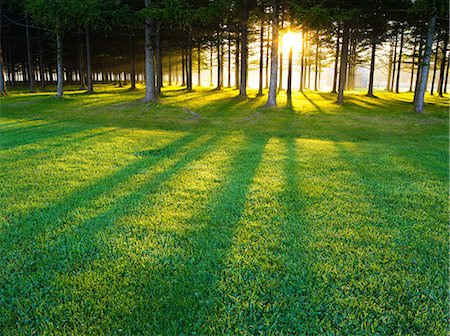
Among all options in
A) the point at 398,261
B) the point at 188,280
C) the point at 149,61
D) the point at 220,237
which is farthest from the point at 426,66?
the point at 188,280

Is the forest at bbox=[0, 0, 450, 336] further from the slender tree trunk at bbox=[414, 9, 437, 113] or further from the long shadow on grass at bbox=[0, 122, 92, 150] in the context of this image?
the slender tree trunk at bbox=[414, 9, 437, 113]

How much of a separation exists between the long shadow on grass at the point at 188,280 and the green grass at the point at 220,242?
13 mm

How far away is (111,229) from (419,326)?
3.07 metres

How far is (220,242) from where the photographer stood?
3.45m

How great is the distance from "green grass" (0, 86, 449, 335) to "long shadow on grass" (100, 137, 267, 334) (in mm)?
13

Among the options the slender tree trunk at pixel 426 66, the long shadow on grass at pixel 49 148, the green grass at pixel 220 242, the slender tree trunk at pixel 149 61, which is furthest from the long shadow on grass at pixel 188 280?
the slender tree trunk at pixel 426 66

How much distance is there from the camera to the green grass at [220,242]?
2.42 meters

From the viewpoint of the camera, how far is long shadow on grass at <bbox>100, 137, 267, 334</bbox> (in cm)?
235

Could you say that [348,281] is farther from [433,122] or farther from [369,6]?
[369,6]

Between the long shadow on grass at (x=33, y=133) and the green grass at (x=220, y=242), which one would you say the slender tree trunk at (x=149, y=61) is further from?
the green grass at (x=220, y=242)

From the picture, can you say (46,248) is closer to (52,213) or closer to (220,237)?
(52,213)

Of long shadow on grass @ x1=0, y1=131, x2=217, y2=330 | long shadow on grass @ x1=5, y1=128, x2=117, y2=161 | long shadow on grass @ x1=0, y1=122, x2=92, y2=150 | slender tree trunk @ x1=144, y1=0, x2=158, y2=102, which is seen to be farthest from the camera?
slender tree trunk @ x1=144, y1=0, x2=158, y2=102

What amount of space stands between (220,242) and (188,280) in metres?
0.72

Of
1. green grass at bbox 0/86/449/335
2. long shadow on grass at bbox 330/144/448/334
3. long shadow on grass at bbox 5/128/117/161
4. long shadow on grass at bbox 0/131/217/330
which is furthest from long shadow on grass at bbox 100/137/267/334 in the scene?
long shadow on grass at bbox 5/128/117/161
